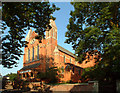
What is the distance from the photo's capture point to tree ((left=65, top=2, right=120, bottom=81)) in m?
11.2

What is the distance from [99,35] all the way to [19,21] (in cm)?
863

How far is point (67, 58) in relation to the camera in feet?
119

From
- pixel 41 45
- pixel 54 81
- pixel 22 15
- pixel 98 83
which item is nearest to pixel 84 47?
pixel 98 83

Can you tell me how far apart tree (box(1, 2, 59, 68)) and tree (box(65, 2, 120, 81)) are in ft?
13.9

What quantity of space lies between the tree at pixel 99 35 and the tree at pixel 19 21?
424 cm

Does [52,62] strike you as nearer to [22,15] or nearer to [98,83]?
[98,83]

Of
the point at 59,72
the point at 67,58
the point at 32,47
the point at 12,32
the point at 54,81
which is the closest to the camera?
the point at 12,32

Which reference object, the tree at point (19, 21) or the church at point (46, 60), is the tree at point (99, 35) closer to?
the tree at point (19, 21)

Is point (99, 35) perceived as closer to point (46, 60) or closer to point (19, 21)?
point (19, 21)

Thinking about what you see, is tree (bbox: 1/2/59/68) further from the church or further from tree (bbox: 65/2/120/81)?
the church

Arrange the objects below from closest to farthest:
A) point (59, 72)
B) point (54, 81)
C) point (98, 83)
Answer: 1. point (98, 83)
2. point (54, 81)
3. point (59, 72)

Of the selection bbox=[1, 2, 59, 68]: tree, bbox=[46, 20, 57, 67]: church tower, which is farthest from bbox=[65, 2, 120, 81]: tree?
bbox=[46, 20, 57, 67]: church tower

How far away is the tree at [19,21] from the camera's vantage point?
35.0 feet

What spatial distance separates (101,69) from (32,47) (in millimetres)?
25003
